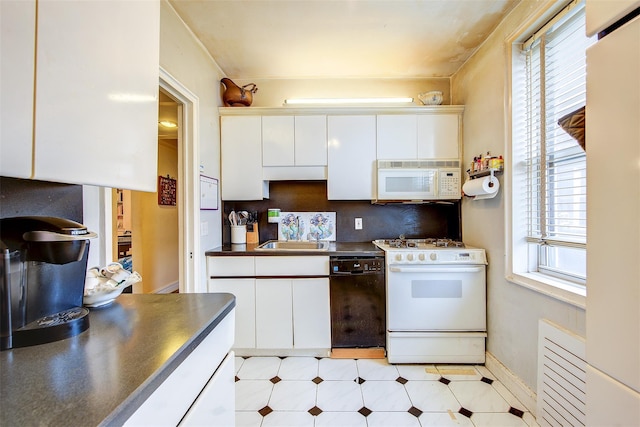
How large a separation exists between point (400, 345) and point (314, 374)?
2.31 ft

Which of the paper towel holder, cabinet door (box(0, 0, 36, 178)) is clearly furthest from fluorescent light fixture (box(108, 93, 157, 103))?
the paper towel holder

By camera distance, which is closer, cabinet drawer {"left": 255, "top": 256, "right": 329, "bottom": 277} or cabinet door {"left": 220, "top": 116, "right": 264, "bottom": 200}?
cabinet drawer {"left": 255, "top": 256, "right": 329, "bottom": 277}

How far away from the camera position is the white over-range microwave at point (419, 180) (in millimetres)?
2392

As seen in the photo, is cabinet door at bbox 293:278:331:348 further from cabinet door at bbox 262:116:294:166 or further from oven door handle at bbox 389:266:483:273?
cabinet door at bbox 262:116:294:166

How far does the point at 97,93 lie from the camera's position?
0.68 metres

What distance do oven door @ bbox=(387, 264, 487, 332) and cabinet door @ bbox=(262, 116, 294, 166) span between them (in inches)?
53.4

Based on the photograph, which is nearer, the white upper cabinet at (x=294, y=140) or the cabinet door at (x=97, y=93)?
the cabinet door at (x=97, y=93)

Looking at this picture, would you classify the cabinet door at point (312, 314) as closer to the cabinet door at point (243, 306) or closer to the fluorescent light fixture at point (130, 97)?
the cabinet door at point (243, 306)

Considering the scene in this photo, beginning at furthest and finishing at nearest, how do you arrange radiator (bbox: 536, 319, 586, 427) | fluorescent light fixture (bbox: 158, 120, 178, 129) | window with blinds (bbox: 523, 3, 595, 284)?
fluorescent light fixture (bbox: 158, 120, 178, 129)
window with blinds (bbox: 523, 3, 595, 284)
radiator (bbox: 536, 319, 586, 427)

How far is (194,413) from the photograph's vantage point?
29.3 inches

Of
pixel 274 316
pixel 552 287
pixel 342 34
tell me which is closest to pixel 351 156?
pixel 342 34

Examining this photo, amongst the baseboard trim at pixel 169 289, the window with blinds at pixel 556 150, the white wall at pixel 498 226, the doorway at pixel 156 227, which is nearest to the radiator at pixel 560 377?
the white wall at pixel 498 226

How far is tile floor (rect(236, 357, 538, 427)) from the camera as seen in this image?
156 centimetres

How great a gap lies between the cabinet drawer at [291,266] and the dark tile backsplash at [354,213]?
60 cm
